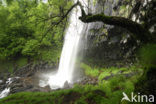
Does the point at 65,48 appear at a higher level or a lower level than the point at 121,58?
higher

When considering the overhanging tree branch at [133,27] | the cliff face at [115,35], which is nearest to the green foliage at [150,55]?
the overhanging tree branch at [133,27]

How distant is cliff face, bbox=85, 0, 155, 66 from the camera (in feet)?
27.1

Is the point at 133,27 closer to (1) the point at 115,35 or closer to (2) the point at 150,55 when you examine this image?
(2) the point at 150,55

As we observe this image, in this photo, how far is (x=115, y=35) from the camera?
37.8 feet

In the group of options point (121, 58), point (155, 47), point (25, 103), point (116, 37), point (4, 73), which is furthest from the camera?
point (4, 73)

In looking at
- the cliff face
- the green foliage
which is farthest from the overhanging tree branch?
the cliff face

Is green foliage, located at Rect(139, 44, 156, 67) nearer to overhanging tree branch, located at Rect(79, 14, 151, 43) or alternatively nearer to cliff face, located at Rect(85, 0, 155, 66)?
overhanging tree branch, located at Rect(79, 14, 151, 43)

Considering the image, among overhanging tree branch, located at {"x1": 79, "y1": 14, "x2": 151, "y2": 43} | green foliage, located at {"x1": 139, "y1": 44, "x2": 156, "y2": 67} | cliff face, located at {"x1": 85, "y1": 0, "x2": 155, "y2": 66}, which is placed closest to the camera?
green foliage, located at {"x1": 139, "y1": 44, "x2": 156, "y2": 67}

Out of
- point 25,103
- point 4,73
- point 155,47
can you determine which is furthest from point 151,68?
point 4,73

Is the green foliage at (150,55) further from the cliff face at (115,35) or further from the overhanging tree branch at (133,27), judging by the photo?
the cliff face at (115,35)

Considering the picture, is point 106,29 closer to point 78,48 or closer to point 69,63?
point 78,48

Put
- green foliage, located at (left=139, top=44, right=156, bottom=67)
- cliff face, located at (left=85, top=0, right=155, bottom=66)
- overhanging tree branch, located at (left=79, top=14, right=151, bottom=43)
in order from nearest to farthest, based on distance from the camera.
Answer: green foliage, located at (left=139, top=44, right=156, bottom=67) → overhanging tree branch, located at (left=79, top=14, right=151, bottom=43) → cliff face, located at (left=85, top=0, right=155, bottom=66)

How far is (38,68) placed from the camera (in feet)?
60.1

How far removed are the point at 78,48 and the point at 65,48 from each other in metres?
3.59
